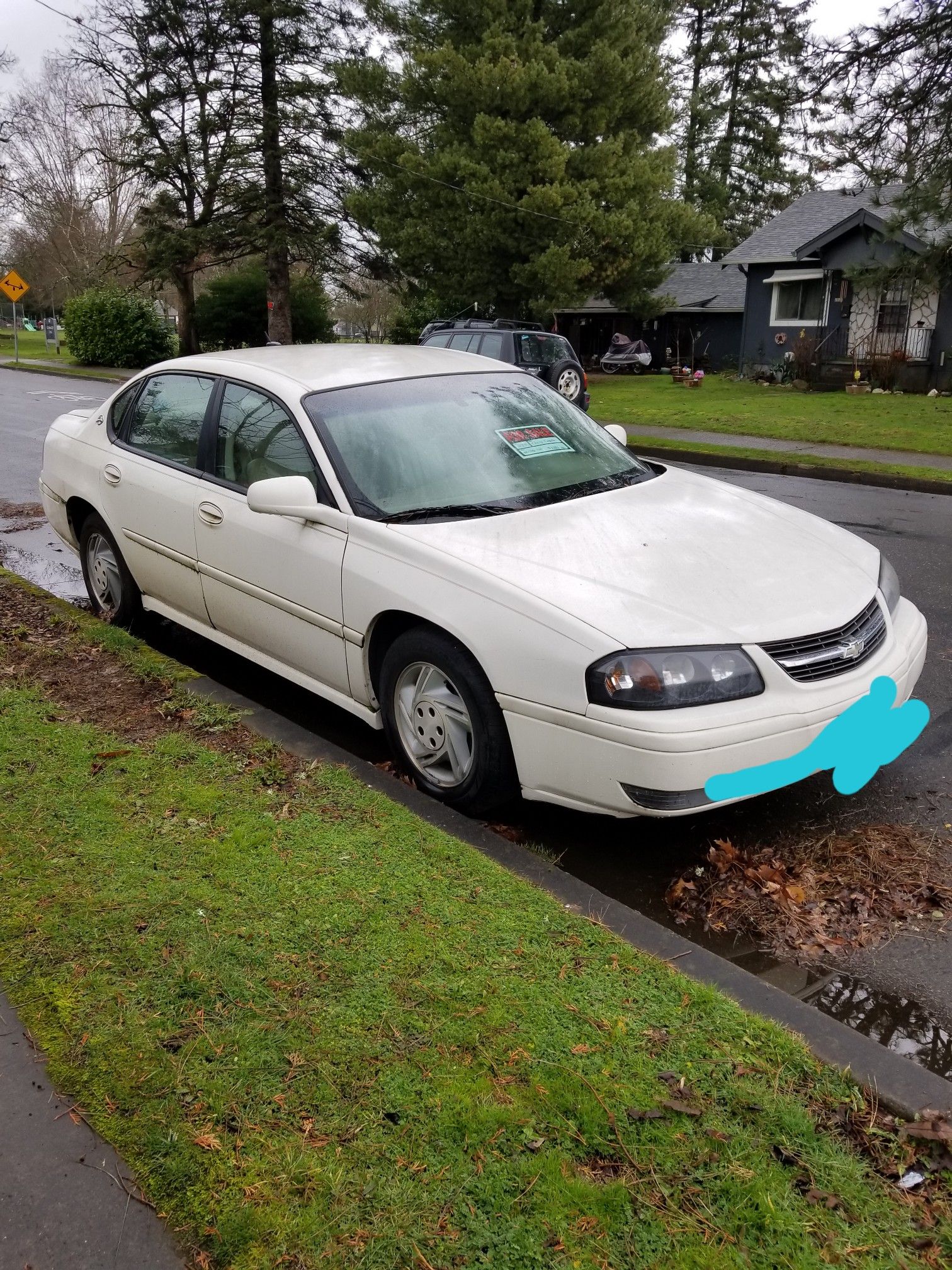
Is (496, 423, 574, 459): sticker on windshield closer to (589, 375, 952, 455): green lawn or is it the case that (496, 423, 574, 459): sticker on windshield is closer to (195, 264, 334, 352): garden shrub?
(589, 375, 952, 455): green lawn

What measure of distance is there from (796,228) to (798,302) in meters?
2.83

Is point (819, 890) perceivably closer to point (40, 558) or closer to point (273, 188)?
point (40, 558)

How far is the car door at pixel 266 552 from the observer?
430 centimetres

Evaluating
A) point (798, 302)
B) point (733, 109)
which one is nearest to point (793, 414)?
point (798, 302)

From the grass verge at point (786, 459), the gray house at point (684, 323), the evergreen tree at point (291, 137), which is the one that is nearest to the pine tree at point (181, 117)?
the evergreen tree at point (291, 137)

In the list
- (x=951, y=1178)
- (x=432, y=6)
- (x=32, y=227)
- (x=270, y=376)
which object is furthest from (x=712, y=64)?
(x=951, y=1178)

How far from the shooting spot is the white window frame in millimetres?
28766

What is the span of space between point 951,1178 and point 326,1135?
1.31 m

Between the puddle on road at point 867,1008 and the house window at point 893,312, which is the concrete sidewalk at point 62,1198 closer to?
the puddle on road at point 867,1008

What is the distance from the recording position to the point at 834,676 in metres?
3.60

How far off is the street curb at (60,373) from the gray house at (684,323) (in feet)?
51.2

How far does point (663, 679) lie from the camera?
10.9 feet

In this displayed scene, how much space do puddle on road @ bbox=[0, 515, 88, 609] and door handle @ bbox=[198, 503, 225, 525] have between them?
2.28m

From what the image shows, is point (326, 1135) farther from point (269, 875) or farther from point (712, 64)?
point (712, 64)
